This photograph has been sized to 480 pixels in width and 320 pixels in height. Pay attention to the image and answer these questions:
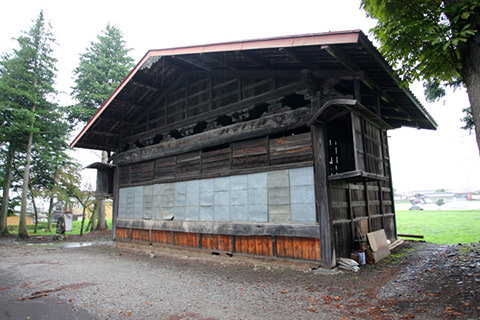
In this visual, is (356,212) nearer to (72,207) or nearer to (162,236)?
(162,236)

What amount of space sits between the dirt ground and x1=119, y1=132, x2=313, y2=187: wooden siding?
283 centimetres

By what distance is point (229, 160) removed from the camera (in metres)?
9.59

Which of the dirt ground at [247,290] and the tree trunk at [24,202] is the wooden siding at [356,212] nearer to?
the dirt ground at [247,290]

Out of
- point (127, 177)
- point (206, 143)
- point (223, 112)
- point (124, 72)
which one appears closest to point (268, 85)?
point (223, 112)

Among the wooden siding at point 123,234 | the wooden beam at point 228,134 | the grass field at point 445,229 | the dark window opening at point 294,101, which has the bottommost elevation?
the grass field at point 445,229

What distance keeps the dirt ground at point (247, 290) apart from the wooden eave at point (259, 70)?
15.6ft

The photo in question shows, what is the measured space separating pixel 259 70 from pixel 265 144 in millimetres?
2389

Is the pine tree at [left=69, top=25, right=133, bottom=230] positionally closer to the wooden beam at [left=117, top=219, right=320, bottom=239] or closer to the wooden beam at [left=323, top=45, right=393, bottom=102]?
the wooden beam at [left=117, top=219, right=320, bottom=239]

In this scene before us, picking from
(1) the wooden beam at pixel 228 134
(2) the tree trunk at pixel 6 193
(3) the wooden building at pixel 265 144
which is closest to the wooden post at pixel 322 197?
(3) the wooden building at pixel 265 144

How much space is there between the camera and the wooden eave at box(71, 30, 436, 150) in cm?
673

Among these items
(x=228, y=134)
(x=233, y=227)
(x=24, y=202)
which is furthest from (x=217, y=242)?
(x=24, y=202)

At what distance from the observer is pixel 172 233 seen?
11156mm

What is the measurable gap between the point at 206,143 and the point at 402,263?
22.9ft

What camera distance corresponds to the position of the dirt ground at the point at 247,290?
4.79 metres
